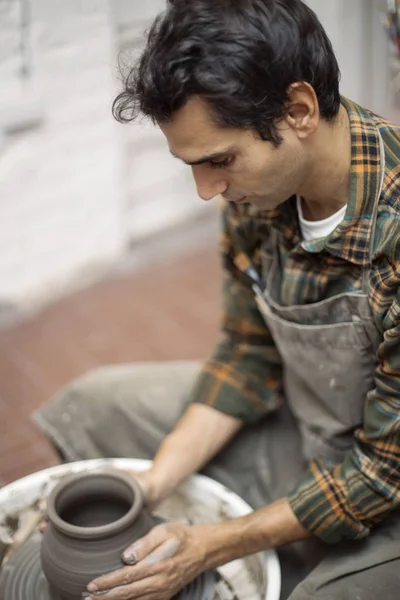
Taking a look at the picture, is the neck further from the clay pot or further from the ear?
the clay pot

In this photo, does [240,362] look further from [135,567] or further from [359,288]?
[135,567]

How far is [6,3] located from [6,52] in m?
0.17

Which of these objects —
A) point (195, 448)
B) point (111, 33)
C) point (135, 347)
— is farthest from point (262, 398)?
point (111, 33)

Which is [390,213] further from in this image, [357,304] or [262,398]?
[262,398]

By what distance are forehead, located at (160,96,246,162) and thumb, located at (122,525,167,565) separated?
623mm

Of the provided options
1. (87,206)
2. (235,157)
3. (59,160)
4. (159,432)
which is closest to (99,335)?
(87,206)

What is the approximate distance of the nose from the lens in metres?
1.20

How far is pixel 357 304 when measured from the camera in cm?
127

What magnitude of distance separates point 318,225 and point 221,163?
0.23 meters

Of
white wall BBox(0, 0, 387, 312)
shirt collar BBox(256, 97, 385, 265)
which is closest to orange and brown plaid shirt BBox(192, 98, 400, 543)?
shirt collar BBox(256, 97, 385, 265)

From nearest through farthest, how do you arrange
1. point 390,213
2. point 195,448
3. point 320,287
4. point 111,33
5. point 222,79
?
1. point 222,79
2. point 390,213
3. point 320,287
4. point 195,448
5. point 111,33

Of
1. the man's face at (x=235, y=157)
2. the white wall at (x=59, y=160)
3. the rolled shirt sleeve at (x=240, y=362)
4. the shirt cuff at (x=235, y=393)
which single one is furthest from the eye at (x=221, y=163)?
the white wall at (x=59, y=160)

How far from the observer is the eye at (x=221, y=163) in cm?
117

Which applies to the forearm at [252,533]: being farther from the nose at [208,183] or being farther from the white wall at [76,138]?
the white wall at [76,138]
